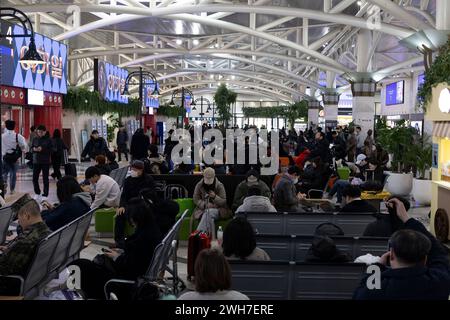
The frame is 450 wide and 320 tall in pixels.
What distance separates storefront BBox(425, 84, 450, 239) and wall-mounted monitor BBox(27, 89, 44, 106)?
13.8 metres

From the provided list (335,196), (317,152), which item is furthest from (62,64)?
(335,196)

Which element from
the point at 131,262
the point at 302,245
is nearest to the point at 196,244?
the point at 131,262

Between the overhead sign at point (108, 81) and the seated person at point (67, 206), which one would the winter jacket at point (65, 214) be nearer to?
the seated person at point (67, 206)

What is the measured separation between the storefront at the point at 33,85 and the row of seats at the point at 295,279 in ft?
46.9

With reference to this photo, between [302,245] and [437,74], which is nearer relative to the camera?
[302,245]

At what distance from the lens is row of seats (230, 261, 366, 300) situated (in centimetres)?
504

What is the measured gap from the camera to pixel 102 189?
10102 millimetres

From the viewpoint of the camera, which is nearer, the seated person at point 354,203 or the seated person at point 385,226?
the seated person at point 385,226

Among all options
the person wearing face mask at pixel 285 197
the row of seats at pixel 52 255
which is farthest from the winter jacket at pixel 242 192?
the row of seats at pixel 52 255

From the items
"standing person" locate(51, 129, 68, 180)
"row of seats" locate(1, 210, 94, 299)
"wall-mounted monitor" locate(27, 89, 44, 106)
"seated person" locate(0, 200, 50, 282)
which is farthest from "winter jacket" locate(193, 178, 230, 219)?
"wall-mounted monitor" locate(27, 89, 44, 106)

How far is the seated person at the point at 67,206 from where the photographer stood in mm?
7242

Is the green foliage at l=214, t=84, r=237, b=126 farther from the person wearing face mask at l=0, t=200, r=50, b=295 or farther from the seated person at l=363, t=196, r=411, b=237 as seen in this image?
the person wearing face mask at l=0, t=200, r=50, b=295

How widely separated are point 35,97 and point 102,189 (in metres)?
12.1

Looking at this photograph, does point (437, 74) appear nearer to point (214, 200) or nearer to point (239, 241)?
point (214, 200)
